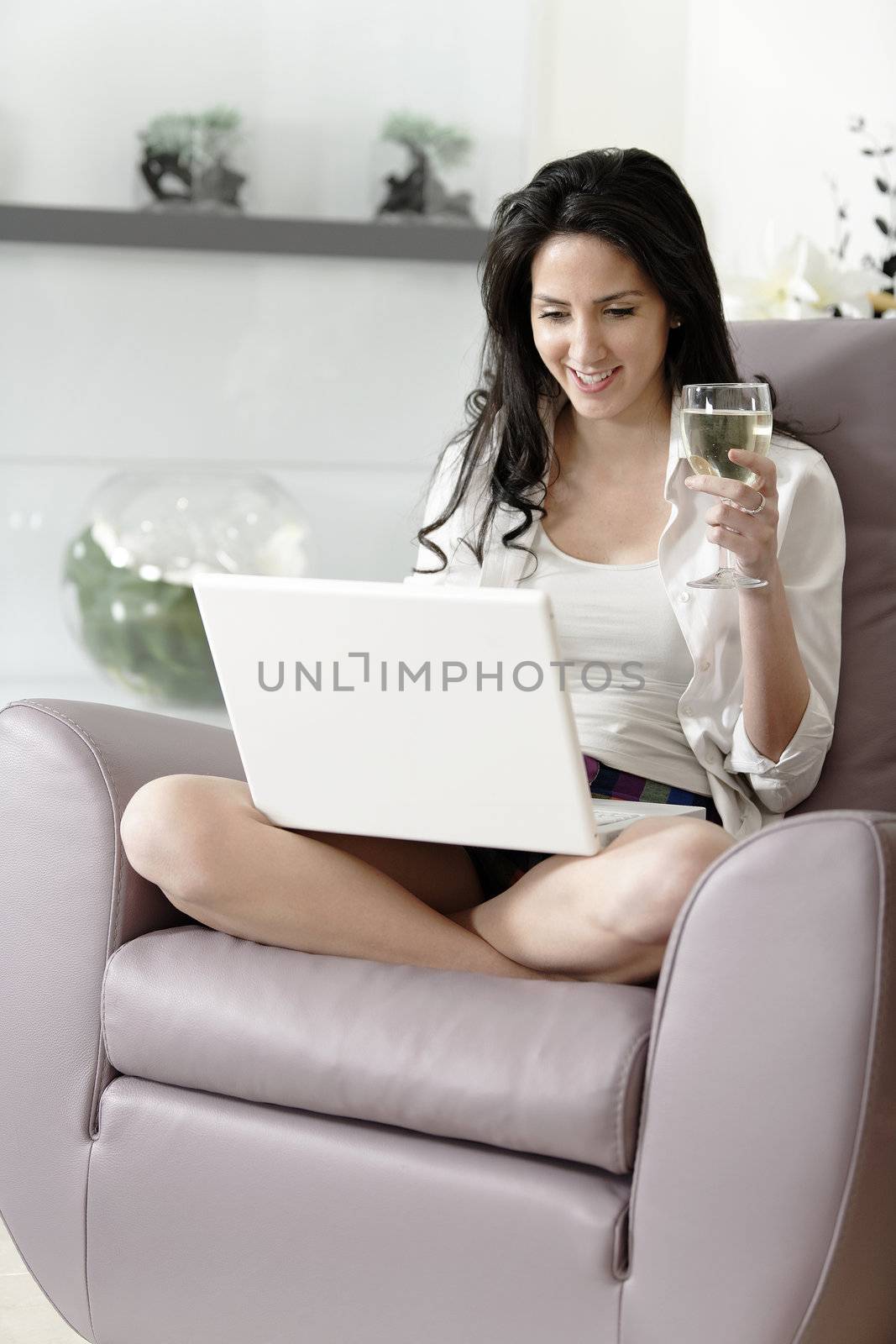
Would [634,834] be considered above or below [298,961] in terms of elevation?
above

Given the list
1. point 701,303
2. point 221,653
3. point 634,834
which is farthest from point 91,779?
point 701,303

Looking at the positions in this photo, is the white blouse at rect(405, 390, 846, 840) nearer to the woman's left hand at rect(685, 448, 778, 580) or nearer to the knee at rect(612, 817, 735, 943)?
the woman's left hand at rect(685, 448, 778, 580)

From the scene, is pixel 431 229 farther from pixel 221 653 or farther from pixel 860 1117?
pixel 860 1117

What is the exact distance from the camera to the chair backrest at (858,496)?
1.65m

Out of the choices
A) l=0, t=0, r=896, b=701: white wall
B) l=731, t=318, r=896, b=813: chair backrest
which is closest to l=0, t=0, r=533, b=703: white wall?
l=0, t=0, r=896, b=701: white wall

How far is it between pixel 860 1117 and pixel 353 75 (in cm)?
291

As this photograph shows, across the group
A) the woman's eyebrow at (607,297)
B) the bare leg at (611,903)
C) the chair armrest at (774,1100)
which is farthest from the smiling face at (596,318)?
the chair armrest at (774,1100)

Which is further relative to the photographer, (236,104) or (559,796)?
(236,104)

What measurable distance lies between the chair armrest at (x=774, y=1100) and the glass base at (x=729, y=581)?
1.12 feet

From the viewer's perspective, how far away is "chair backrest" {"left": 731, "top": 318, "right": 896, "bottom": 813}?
1649 millimetres

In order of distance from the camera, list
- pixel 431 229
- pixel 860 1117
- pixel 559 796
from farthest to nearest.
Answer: pixel 431 229
pixel 559 796
pixel 860 1117

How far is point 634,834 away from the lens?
4.34ft

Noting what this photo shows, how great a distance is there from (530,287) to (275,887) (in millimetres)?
805

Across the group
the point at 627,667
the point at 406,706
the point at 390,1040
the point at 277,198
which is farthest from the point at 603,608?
the point at 277,198
